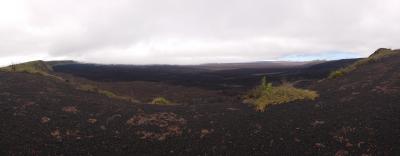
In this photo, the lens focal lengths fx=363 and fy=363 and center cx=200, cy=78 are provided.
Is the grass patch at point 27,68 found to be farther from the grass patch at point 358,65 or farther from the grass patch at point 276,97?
the grass patch at point 358,65

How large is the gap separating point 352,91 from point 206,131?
1850cm

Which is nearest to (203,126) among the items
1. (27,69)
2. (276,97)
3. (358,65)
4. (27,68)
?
(276,97)

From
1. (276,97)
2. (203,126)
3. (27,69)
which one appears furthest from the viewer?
(27,69)

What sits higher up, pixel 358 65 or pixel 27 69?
pixel 358 65

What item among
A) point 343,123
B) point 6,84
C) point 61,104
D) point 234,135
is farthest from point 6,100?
point 343,123

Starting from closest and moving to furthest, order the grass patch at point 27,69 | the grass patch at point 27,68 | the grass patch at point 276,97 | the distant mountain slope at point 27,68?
the grass patch at point 276,97
the grass patch at point 27,69
the grass patch at point 27,68
the distant mountain slope at point 27,68

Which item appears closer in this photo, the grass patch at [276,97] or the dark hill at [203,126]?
the dark hill at [203,126]

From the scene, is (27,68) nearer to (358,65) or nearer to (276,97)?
(276,97)

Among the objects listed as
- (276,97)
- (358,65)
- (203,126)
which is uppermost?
(358,65)

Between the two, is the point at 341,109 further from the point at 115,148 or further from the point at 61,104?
the point at 61,104

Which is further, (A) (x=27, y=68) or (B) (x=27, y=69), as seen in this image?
(A) (x=27, y=68)

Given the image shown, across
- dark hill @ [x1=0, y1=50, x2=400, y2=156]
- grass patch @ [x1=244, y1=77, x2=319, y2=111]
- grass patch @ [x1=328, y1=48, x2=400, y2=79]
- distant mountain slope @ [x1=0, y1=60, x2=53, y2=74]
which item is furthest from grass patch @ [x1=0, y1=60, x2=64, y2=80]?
grass patch @ [x1=328, y1=48, x2=400, y2=79]

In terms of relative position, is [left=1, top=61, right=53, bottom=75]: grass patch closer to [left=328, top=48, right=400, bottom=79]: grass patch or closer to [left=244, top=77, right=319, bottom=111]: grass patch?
[left=244, top=77, right=319, bottom=111]: grass patch

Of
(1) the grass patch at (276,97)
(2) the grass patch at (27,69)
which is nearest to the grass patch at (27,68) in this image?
(2) the grass patch at (27,69)
